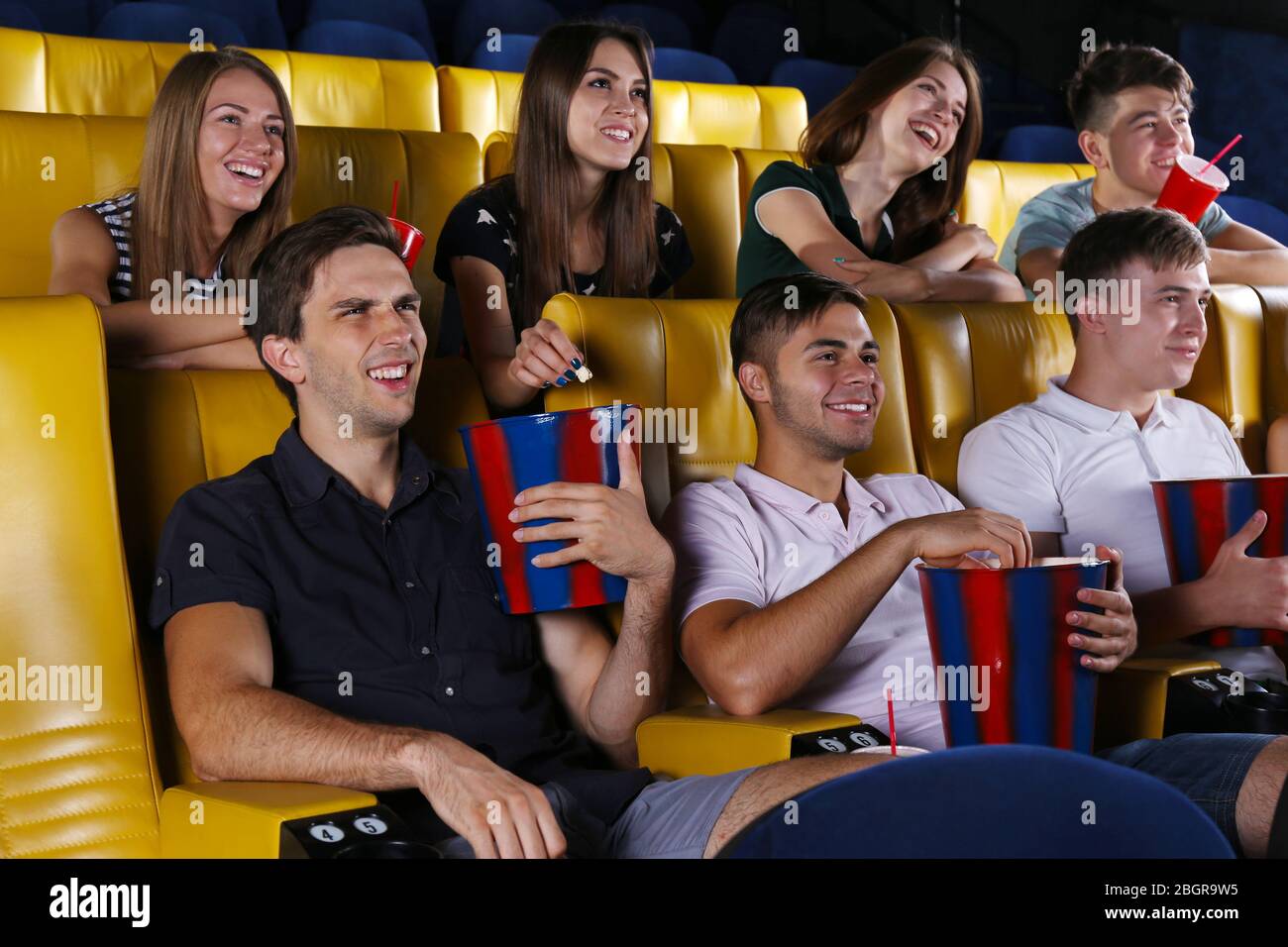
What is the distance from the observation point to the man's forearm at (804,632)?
1.21m

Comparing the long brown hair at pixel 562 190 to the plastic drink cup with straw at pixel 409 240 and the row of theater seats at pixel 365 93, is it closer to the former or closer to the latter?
the plastic drink cup with straw at pixel 409 240

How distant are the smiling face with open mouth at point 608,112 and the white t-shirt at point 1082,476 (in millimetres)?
605

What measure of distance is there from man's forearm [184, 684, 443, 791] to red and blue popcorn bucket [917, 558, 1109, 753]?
15.2 inches

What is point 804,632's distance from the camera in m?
1.21

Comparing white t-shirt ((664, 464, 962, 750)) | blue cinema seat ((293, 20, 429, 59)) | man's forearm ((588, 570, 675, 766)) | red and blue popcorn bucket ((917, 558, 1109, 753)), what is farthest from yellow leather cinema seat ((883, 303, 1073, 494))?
blue cinema seat ((293, 20, 429, 59))

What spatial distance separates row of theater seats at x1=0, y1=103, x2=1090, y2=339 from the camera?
1885mm

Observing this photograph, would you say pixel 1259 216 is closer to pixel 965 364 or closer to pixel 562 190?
pixel 965 364

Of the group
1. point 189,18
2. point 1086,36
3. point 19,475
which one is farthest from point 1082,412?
point 1086,36

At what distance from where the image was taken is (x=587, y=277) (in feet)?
6.07

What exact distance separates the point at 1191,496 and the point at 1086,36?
12.2ft

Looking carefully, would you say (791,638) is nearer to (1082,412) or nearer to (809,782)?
(809,782)

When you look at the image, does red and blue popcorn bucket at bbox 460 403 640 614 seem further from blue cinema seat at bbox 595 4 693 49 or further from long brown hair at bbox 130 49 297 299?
blue cinema seat at bbox 595 4 693 49

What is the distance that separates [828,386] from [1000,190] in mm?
1838

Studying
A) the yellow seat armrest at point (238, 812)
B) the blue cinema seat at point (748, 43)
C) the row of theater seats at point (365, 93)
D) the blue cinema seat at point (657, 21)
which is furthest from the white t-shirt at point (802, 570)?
the blue cinema seat at point (748, 43)
